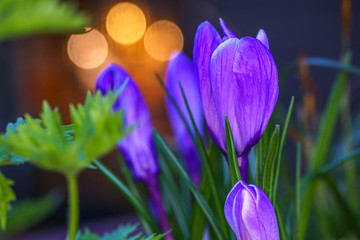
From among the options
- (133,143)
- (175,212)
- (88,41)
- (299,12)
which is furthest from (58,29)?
(299,12)

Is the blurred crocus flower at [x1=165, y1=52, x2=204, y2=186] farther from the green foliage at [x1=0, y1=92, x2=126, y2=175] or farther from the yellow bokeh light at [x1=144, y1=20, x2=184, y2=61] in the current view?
the yellow bokeh light at [x1=144, y1=20, x2=184, y2=61]

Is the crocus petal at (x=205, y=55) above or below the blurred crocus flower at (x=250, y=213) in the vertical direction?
above

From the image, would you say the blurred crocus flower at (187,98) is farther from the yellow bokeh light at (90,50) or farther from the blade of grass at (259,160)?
the yellow bokeh light at (90,50)

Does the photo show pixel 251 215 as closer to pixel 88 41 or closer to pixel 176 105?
pixel 176 105

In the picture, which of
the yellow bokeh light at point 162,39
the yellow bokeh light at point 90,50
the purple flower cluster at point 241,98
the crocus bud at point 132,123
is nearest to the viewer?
the purple flower cluster at point 241,98

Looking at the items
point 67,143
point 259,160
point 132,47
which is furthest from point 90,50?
point 67,143

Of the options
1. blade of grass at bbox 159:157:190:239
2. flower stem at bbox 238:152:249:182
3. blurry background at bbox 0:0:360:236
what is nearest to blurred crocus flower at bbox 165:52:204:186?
blade of grass at bbox 159:157:190:239

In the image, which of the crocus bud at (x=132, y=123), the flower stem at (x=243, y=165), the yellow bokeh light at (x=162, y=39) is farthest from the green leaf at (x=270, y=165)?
the yellow bokeh light at (x=162, y=39)
